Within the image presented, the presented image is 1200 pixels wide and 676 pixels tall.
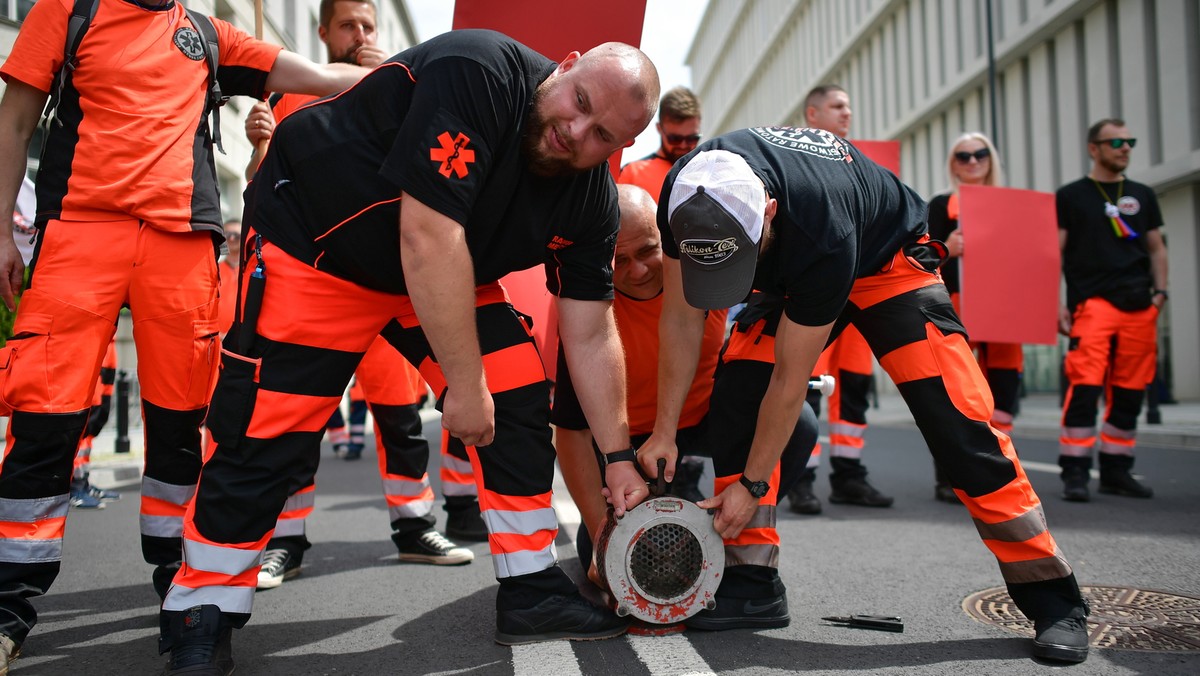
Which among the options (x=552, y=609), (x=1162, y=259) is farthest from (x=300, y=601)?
(x=1162, y=259)

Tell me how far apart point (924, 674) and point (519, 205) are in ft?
5.32

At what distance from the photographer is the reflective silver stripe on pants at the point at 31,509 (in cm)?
255

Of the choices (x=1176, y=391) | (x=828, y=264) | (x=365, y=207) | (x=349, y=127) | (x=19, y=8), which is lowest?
(x=1176, y=391)

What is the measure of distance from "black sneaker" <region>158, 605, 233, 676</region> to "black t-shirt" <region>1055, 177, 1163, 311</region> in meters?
5.11

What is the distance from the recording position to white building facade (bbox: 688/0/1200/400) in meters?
15.9

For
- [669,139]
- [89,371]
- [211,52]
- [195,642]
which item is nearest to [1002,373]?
[669,139]

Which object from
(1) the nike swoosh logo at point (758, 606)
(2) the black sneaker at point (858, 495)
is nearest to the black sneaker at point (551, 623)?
(1) the nike swoosh logo at point (758, 606)

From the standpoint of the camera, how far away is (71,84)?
2863 millimetres

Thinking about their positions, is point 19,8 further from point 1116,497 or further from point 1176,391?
point 1176,391

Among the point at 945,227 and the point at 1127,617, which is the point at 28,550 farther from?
the point at 945,227

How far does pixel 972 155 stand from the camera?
19.2ft

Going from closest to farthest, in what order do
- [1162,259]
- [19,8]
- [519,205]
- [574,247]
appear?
[519,205]
[574,247]
[1162,259]
[19,8]

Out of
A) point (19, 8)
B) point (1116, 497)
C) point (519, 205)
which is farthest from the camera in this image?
point (19, 8)

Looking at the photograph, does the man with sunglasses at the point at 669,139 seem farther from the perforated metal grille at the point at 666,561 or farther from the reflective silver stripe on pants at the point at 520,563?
the reflective silver stripe on pants at the point at 520,563
